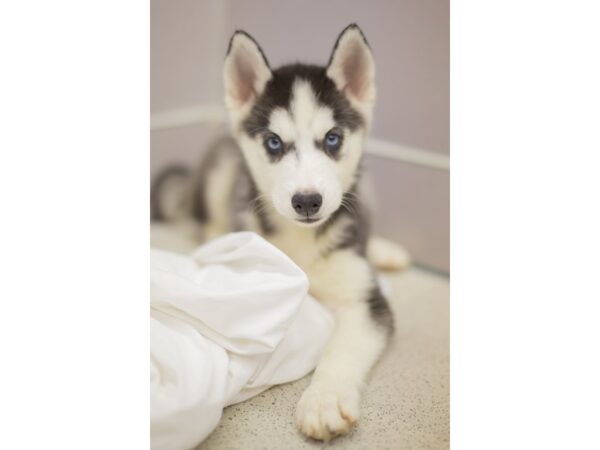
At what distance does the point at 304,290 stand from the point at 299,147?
357 mm

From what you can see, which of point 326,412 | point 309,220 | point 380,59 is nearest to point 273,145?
point 309,220

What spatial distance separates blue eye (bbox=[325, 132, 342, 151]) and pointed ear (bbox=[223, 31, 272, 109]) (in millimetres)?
220

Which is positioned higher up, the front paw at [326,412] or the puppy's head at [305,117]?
the puppy's head at [305,117]

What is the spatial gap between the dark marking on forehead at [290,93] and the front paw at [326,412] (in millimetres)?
677

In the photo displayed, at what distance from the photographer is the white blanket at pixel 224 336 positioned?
1306 mm

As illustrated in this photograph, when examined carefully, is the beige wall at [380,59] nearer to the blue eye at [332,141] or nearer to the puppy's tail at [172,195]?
the blue eye at [332,141]

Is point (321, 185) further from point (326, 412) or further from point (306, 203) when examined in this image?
point (326, 412)

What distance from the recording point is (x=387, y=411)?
4.81 feet

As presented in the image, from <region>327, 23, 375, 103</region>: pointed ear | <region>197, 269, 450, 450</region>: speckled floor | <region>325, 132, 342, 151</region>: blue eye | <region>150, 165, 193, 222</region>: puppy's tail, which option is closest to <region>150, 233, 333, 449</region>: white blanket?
<region>197, 269, 450, 450</region>: speckled floor

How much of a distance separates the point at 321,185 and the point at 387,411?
0.57 metres

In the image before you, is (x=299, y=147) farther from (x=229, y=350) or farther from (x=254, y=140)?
(x=229, y=350)

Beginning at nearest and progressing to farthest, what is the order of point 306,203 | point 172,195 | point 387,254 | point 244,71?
point 306,203 → point 244,71 → point 387,254 → point 172,195

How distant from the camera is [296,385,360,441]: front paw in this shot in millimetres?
1337

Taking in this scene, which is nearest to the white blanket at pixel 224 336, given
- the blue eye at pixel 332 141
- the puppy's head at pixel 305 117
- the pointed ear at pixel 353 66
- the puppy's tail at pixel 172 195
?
the puppy's head at pixel 305 117
